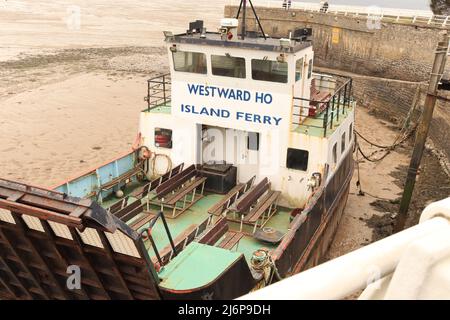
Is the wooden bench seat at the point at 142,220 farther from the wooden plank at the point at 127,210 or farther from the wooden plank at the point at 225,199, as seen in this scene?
the wooden plank at the point at 225,199

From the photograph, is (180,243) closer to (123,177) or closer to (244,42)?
(123,177)

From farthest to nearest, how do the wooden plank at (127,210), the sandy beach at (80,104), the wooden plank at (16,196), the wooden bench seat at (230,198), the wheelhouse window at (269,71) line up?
1. the sandy beach at (80,104)
2. the wheelhouse window at (269,71)
3. the wooden bench seat at (230,198)
4. the wooden plank at (127,210)
5. the wooden plank at (16,196)

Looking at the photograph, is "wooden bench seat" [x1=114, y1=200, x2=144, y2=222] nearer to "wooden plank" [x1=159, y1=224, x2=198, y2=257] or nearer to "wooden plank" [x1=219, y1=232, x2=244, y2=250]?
"wooden plank" [x1=159, y1=224, x2=198, y2=257]

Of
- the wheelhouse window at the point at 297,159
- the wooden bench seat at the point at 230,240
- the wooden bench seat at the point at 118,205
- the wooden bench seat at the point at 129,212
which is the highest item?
the wheelhouse window at the point at 297,159

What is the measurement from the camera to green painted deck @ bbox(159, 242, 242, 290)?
5.02 meters

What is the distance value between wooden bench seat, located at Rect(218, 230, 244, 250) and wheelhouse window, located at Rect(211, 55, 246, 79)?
3.26m

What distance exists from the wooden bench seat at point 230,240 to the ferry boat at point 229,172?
0.06ft

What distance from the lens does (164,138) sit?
406 inches

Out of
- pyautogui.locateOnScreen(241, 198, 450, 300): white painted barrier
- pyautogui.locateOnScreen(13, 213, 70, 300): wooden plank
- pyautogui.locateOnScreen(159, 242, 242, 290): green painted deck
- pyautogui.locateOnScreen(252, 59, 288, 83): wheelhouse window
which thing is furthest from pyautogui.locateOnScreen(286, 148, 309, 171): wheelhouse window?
pyautogui.locateOnScreen(241, 198, 450, 300): white painted barrier

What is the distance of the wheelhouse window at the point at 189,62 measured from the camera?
9.43 m

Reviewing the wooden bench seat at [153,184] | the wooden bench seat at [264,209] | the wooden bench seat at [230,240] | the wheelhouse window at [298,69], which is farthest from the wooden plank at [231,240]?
the wheelhouse window at [298,69]

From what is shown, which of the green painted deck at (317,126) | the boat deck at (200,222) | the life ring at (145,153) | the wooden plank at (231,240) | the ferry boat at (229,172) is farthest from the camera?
the life ring at (145,153)

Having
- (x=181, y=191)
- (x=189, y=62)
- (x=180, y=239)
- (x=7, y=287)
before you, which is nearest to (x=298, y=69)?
(x=189, y=62)

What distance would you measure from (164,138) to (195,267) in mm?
5451
